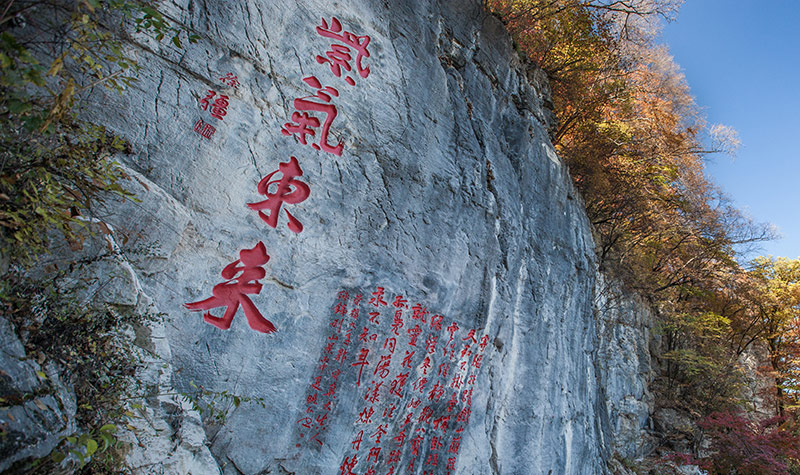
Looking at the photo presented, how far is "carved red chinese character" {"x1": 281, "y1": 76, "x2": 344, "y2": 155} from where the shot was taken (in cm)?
411

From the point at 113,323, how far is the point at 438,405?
303 cm

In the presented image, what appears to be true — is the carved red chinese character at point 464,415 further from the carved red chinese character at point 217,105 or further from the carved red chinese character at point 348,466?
→ the carved red chinese character at point 217,105

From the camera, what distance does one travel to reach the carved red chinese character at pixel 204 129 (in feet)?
12.1

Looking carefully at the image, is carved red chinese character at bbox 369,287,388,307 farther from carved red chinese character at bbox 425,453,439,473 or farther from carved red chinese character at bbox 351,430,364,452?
carved red chinese character at bbox 425,453,439,473

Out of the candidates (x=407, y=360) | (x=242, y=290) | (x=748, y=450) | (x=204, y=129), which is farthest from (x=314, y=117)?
(x=748, y=450)

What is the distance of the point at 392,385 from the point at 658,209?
26.4 ft

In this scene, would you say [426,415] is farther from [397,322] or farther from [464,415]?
[397,322]

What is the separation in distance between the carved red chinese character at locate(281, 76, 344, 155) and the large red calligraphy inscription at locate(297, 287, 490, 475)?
1.38 meters

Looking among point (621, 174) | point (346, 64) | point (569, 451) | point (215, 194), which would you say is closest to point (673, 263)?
point (621, 174)

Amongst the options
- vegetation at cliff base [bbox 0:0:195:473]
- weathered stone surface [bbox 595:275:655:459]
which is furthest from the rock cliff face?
weathered stone surface [bbox 595:275:655:459]

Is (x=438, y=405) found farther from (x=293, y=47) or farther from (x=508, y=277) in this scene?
(x=293, y=47)

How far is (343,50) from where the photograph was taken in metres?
4.56

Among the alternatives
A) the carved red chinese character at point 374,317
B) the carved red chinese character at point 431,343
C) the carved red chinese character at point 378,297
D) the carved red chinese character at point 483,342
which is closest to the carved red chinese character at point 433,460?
the carved red chinese character at point 431,343

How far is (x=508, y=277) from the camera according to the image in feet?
18.2
